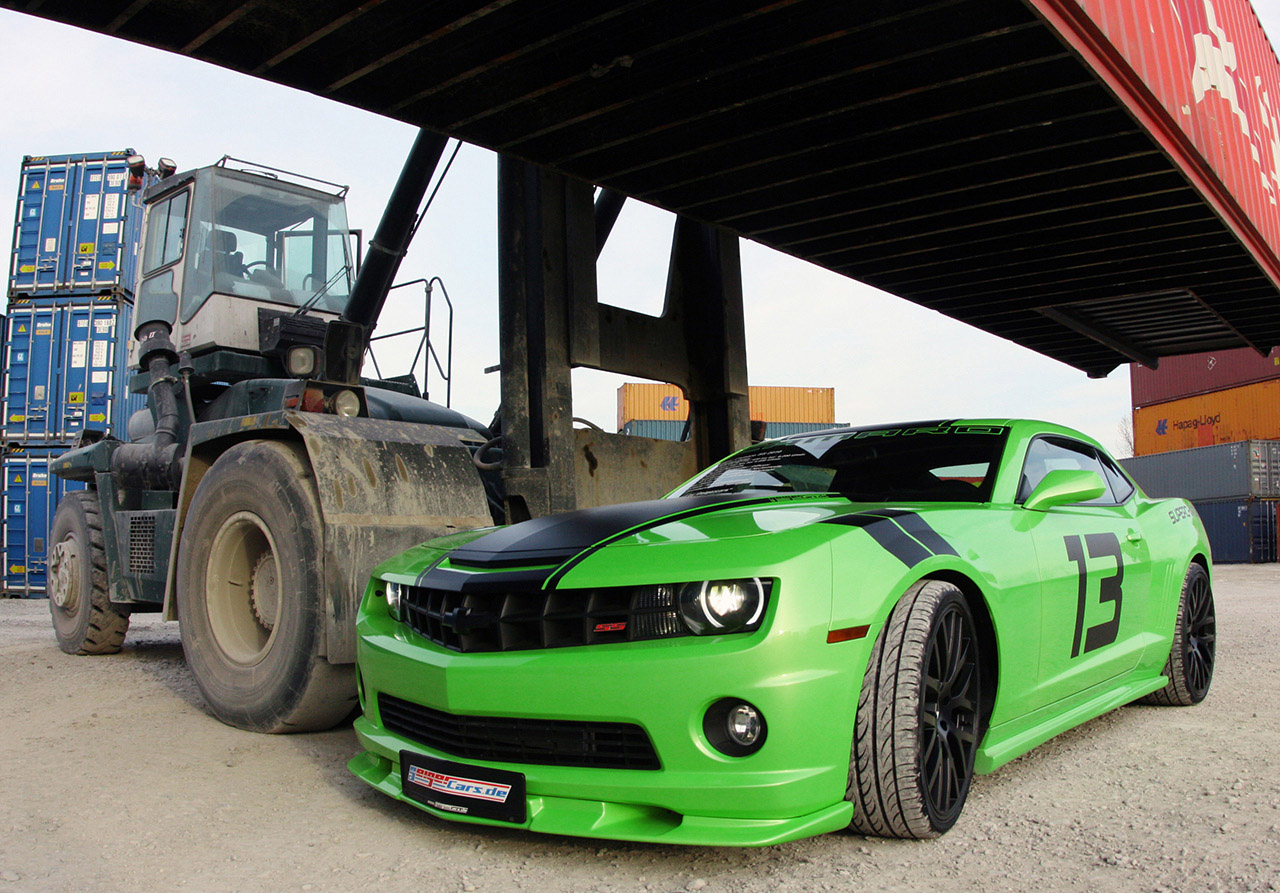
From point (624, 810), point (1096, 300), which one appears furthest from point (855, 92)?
point (1096, 300)

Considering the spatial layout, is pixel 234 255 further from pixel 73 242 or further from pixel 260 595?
pixel 73 242

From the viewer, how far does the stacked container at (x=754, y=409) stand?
32.5m

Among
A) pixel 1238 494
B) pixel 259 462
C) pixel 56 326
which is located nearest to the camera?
pixel 259 462

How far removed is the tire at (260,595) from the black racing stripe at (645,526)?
152cm

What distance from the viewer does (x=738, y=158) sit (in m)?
5.14

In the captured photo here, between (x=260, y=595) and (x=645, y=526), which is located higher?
(x=645, y=526)

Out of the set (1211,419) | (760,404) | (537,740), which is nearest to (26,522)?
(537,740)

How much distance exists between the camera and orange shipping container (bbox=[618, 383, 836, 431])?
3288 centimetres

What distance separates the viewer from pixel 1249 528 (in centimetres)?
2534

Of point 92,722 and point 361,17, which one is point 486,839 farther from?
point 361,17

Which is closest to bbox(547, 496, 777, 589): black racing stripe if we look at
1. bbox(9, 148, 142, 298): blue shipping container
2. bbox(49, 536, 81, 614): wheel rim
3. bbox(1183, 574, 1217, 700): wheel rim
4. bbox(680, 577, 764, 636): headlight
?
bbox(680, 577, 764, 636): headlight

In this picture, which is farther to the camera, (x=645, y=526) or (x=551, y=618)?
(x=645, y=526)

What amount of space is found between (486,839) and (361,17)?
2963 mm

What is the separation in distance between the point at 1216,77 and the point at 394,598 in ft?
20.5
